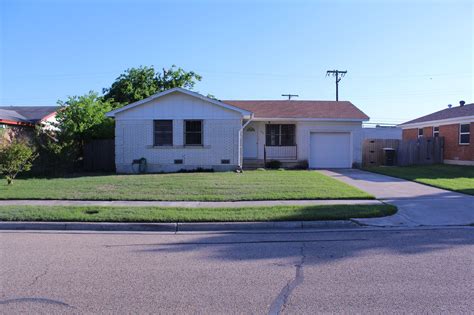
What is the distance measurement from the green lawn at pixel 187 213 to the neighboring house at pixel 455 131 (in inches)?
681

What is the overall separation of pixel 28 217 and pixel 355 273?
7.13m

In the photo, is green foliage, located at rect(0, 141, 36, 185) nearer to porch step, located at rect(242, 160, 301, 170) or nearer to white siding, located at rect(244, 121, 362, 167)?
porch step, located at rect(242, 160, 301, 170)

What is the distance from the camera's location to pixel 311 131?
2248cm

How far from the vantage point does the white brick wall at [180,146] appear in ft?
63.8

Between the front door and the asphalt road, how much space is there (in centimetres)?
1491

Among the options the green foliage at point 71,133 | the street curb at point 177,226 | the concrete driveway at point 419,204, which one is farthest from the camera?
the green foliage at point 71,133

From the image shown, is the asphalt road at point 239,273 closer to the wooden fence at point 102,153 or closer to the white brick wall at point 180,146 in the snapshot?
the white brick wall at point 180,146

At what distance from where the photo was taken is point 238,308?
4.18 m

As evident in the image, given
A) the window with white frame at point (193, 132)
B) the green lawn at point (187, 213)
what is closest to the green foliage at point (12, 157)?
the green lawn at point (187, 213)

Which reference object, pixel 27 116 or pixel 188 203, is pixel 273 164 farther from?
pixel 27 116

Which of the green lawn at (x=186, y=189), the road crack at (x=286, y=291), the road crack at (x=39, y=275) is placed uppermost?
the green lawn at (x=186, y=189)

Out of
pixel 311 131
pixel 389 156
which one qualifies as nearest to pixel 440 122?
pixel 389 156

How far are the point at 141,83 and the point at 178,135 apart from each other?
18.8 m

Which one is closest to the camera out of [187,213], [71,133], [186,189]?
[187,213]
